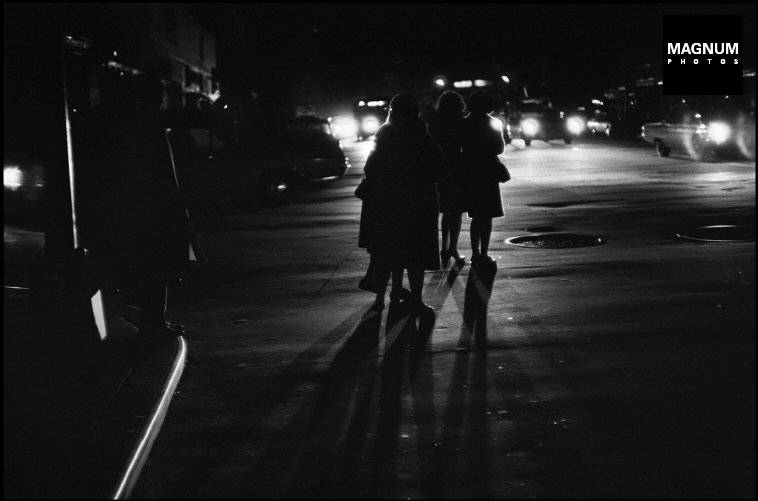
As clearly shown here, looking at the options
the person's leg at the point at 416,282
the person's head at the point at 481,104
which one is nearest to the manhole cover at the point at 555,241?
the person's head at the point at 481,104

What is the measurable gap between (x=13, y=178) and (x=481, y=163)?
6394 millimetres

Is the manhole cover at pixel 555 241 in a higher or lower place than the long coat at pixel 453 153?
lower

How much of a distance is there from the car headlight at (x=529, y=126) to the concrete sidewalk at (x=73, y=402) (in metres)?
37.2

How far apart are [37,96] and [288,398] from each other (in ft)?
8.38

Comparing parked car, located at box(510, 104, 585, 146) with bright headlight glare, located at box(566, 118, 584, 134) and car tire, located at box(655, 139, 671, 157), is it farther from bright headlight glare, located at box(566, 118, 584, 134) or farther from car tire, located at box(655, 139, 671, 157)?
car tire, located at box(655, 139, 671, 157)

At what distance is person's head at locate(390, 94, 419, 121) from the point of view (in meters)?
8.93

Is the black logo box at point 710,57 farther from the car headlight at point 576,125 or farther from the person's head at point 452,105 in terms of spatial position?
the person's head at point 452,105

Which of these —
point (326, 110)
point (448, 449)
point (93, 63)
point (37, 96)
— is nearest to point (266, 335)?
point (37, 96)

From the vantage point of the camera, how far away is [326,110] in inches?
5059

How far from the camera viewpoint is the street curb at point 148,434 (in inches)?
188

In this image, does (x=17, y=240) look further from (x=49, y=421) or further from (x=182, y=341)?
(x=49, y=421)

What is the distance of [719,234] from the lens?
42.2 feet

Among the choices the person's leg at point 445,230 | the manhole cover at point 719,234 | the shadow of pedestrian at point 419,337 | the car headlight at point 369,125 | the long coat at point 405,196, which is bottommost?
the shadow of pedestrian at point 419,337

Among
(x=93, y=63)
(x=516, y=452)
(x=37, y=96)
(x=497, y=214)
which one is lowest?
(x=516, y=452)
